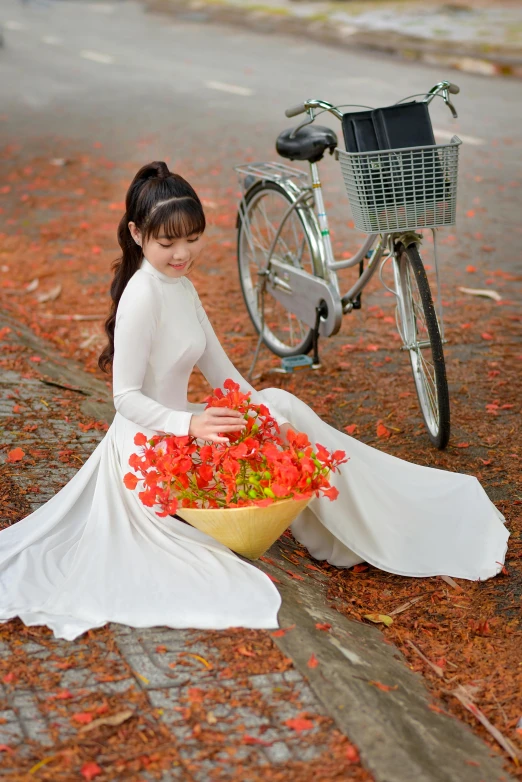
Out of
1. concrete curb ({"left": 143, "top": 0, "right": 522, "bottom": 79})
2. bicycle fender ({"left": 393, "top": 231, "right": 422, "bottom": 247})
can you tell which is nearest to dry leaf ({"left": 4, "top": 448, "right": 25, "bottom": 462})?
bicycle fender ({"left": 393, "top": 231, "right": 422, "bottom": 247})

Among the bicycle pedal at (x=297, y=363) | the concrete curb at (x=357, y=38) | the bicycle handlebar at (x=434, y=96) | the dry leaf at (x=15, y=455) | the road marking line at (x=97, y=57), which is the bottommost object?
the dry leaf at (x=15, y=455)

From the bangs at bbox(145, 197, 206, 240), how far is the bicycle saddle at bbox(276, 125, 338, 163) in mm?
1852

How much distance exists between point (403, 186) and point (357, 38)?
43.6 feet

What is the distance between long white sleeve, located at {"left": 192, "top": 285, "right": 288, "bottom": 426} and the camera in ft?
11.6

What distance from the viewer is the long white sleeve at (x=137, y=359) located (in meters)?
3.23

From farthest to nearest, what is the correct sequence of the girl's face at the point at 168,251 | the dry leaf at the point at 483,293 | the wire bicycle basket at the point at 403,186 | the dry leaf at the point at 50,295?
the dry leaf at the point at 50,295 < the dry leaf at the point at 483,293 < the wire bicycle basket at the point at 403,186 < the girl's face at the point at 168,251

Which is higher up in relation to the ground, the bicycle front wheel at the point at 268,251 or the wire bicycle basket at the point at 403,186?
the wire bicycle basket at the point at 403,186

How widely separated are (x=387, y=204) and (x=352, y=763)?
2.47 m

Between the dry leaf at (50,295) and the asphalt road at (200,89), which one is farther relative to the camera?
the asphalt road at (200,89)

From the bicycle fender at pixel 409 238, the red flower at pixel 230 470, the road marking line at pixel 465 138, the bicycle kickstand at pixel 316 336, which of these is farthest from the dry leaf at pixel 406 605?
the road marking line at pixel 465 138

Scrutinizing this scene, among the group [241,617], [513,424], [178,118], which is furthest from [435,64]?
[241,617]

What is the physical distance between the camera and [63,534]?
135 inches

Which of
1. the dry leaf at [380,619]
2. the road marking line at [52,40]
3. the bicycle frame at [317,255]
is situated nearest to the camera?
the dry leaf at [380,619]

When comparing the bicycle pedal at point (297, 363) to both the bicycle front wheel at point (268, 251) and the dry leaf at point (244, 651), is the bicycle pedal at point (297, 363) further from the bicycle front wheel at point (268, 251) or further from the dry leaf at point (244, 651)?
the dry leaf at point (244, 651)
